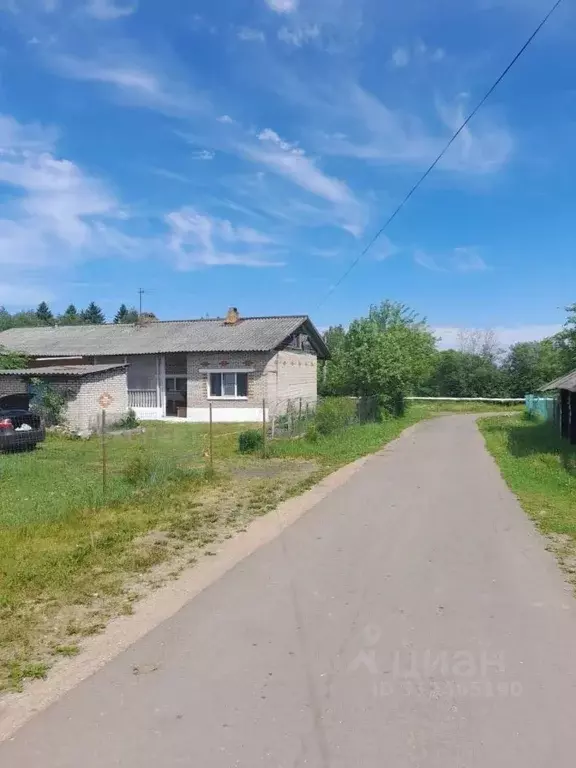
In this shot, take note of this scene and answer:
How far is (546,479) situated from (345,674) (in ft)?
32.6

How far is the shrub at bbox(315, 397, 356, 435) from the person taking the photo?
20.8 metres

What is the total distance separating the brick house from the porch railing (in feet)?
0.17

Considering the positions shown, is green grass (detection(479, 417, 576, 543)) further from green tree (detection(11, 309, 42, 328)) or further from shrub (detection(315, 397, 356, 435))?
green tree (detection(11, 309, 42, 328))

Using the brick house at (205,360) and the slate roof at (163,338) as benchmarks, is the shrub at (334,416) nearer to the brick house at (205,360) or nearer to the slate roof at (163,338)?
the brick house at (205,360)

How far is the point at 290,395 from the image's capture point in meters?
29.4

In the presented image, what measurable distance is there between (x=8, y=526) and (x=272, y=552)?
365 cm

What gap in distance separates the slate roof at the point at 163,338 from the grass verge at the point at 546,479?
11413mm

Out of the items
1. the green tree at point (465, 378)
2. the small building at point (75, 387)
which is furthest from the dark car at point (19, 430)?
the green tree at point (465, 378)

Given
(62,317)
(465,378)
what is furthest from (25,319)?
(465,378)

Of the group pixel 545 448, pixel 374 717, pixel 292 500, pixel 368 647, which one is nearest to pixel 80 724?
pixel 374 717

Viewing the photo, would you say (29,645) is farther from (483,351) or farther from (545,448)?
(483,351)

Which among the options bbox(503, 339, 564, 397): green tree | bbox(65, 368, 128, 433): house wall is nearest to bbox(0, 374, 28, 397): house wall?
bbox(65, 368, 128, 433): house wall

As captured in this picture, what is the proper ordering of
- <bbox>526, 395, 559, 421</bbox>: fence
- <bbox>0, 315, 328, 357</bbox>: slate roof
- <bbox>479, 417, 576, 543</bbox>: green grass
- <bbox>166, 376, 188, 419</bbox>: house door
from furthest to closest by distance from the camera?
<bbox>526, 395, 559, 421</bbox>: fence, <bbox>166, 376, 188, 419</bbox>: house door, <bbox>0, 315, 328, 357</bbox>: slate roof, <bbox>479, 417, 576, 543</bbox>: green grass

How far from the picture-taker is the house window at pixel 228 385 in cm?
2755
